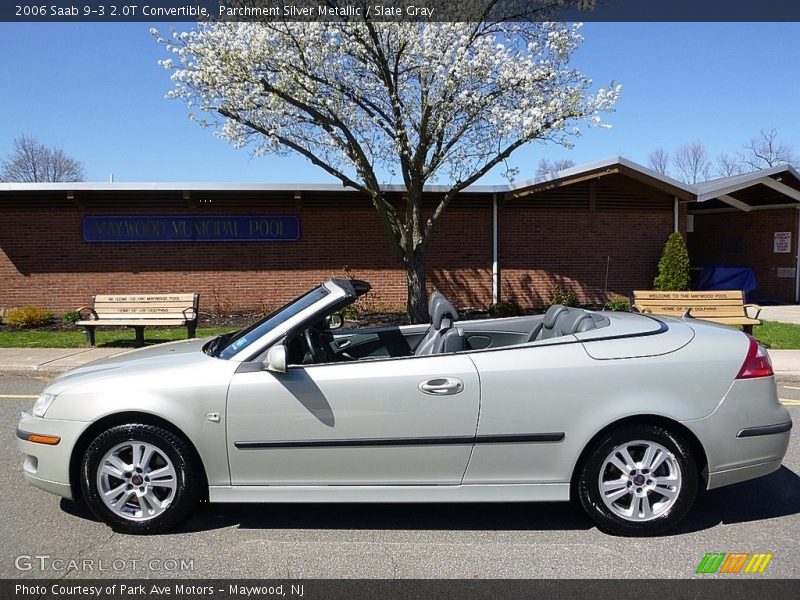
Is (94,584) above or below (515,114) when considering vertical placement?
below

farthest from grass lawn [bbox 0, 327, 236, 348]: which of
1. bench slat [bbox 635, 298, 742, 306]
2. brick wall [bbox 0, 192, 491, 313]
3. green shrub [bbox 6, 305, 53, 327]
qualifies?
bench slat [bbox 635, 298, 742, 306]

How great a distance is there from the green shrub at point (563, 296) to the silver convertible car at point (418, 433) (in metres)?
11.3

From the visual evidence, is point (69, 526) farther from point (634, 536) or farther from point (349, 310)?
point (349, 310)

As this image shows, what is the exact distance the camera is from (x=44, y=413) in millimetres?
3629

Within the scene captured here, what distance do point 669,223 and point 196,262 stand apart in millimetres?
11843

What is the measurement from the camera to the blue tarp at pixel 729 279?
16.9m

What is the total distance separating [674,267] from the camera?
14.8 m

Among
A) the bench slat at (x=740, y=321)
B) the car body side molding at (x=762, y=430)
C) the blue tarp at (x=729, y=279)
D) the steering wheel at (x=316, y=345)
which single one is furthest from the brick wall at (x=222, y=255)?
the car body side molding at (x=762, y=430)

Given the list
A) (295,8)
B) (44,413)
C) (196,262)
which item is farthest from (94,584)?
(196,262)

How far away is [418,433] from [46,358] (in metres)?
8.27

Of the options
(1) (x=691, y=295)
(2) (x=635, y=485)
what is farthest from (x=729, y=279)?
(2) (x=635, y=485)

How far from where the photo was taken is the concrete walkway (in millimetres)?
8812

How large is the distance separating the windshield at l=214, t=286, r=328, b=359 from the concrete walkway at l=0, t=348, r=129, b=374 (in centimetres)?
511

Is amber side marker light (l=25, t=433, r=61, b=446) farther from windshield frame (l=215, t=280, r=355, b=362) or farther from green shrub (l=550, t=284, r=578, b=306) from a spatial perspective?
green shrub (l=550, t=284, r=578, b=306)
